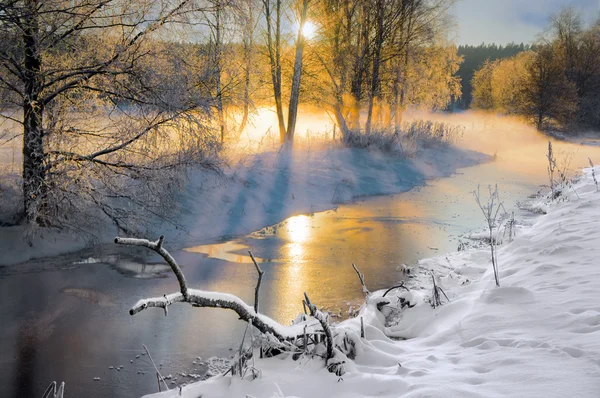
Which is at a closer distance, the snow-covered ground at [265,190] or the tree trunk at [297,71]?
the snow-covered ground at [265,190]

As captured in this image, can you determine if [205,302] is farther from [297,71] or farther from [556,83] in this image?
[556,83]

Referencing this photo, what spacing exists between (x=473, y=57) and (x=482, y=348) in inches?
4645

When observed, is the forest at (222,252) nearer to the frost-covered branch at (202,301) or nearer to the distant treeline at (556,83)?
the frost-covered branch at (202,301)

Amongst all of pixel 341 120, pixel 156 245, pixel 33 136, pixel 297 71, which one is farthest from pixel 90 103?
pixel 341 120

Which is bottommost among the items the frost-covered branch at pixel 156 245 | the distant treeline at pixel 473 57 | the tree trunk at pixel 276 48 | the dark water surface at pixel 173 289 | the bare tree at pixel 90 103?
the dark water surface at pixel 173 289

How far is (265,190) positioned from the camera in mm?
12117

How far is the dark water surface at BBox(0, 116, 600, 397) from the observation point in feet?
14.8

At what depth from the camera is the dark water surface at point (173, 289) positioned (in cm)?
450

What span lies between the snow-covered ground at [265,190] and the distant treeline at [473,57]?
7427 centimetres

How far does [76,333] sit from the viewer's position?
→ 521 cm

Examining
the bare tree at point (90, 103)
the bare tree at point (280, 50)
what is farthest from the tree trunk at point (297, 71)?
the bare tree at point (90, 103)

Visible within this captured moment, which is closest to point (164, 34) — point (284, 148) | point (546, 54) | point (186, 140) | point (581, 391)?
point (186, 140)

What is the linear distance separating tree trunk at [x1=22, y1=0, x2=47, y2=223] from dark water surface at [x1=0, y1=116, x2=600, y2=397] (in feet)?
3.20

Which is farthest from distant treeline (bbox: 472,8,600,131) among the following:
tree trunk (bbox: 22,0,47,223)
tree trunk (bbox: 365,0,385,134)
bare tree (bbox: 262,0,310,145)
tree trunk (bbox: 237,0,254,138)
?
tree trunk (bbox: 22,0,47,223)
